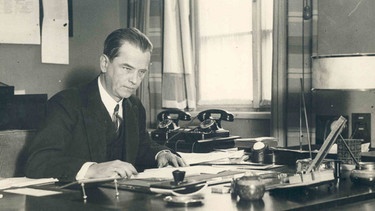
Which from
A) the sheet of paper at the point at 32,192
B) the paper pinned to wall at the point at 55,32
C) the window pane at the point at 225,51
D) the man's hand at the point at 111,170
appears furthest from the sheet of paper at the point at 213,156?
the paper pinned to wall at the point at 55,32

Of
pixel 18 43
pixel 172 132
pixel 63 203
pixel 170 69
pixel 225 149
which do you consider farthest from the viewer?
pixel 170 69

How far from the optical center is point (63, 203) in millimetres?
1974

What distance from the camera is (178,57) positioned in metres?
4.93

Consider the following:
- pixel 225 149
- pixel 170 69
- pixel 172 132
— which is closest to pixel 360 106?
pixel 225 149

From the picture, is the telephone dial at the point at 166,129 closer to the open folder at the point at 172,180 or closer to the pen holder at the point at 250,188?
the open folder at the point at 172,180

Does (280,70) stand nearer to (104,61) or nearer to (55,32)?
(104,61)

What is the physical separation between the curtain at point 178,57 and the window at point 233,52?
138mm

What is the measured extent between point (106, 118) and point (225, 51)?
2.23m

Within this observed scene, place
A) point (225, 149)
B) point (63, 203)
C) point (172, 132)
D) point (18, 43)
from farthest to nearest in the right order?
1. point (18, 43)
2. point (172, 132)
3. point (225, 149)
4. point (63, 203)

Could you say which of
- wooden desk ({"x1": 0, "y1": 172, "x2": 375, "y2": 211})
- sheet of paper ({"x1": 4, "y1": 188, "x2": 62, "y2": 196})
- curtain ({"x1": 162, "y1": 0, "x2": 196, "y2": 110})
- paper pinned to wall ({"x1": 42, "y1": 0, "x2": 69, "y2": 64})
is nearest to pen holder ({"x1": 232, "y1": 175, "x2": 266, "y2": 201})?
wooden desk ({"x1": 0, "y1": 172, "x2": 375, "y2": 211})

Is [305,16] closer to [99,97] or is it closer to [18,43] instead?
[99,97]

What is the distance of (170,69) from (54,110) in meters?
2.21

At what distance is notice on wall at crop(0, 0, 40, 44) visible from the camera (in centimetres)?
420

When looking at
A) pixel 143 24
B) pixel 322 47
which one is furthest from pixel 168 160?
pixel 143 24
